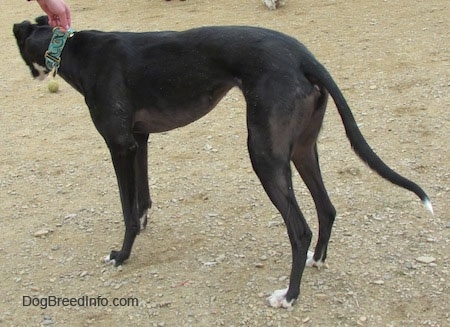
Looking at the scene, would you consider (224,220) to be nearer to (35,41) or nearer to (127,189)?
(127,189)

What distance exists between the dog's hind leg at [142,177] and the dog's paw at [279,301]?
1110 mm

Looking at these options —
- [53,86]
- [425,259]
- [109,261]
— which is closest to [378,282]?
[425,259]

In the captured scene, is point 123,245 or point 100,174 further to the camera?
point 100,174

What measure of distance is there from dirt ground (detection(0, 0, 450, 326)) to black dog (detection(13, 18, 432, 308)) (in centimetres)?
23

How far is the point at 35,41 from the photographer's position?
3.45m

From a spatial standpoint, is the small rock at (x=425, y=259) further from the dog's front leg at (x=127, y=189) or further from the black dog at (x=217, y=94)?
the dog's front leg at (x=127, y=189)

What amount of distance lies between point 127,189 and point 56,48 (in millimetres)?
867

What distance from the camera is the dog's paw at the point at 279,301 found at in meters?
3.02

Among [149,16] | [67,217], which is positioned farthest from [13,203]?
[149,16]

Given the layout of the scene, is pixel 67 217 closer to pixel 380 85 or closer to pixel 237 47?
pixel 237 47

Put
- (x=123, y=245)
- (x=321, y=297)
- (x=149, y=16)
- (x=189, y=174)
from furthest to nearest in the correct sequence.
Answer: (x=149, y=16) → (x=189, y=174) → (x=123, y=245) → (x=321, y=297)

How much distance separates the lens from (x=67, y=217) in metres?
4.10

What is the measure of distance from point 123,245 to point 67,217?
29.8 inches

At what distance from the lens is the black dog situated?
283cm
